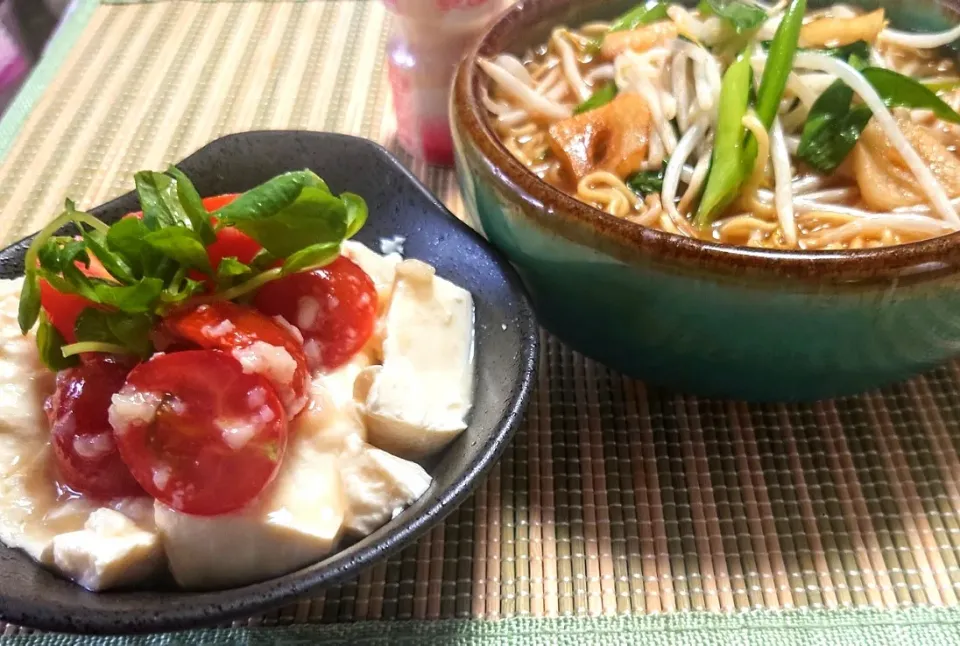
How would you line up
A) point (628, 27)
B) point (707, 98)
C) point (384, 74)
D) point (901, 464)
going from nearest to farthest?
point (901, 464), point (707, 98), point (628, 27), point (384, 74)

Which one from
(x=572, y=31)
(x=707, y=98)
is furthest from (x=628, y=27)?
(x=707, y=98)

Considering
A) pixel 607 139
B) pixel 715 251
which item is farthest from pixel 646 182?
pixel 715 251

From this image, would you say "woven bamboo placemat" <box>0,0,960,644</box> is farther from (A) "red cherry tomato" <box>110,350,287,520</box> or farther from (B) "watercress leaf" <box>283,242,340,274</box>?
(B) "watercress leaf" <box>283,242,340,274</box>

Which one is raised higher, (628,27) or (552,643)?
(628,27)

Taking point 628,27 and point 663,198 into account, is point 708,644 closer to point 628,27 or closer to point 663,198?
point 663,198

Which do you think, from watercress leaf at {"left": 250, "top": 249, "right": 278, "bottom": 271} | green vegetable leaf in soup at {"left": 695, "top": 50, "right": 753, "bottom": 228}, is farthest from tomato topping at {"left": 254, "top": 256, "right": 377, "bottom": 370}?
green vegetable leaf in soup at {"left": 695, "top": 50, "right": 753, "bottom": 228}

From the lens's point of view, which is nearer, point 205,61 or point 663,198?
point 663,198
